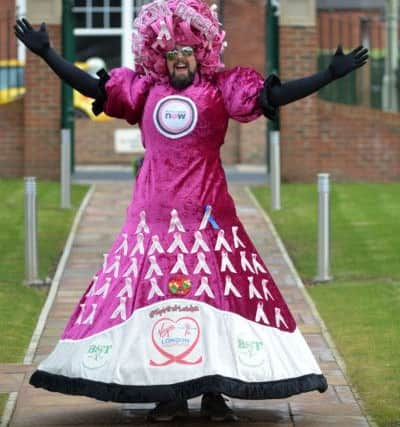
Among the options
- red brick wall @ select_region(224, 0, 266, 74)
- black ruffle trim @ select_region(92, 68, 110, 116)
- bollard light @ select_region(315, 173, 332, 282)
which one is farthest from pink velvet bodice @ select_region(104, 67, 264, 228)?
red brick wall @ select_region(224, 0, 266, 74)

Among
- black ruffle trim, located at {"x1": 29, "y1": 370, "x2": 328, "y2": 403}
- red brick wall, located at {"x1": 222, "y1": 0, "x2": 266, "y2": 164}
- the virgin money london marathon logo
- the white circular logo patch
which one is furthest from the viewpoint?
red brick wall, located at {"x1": 222, "y1": 0, "x2": 266, "y2": 164}

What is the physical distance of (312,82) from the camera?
7.48 meters

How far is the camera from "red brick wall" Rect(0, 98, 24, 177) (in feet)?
65.7

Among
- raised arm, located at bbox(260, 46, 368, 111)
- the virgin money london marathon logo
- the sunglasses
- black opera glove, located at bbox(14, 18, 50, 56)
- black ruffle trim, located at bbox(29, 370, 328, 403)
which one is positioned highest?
black opera glove, located at bbox(14, 18, 50, 56)

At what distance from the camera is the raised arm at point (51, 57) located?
777 centimetres

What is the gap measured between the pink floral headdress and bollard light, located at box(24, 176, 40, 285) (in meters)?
5.00

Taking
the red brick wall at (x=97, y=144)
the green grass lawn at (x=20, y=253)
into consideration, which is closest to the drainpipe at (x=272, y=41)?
the green grass lawn at (x=20, y=253)

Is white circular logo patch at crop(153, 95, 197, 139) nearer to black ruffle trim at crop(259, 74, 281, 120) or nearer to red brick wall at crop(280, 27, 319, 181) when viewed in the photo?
black ruffle trim at crop(259, 74, 281, 120)

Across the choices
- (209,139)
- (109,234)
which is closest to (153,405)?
(209,139)

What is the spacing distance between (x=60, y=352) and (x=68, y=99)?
1238cm

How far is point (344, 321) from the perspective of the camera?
433 inches

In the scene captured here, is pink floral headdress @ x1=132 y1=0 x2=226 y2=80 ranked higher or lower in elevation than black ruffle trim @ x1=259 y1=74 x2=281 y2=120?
higher

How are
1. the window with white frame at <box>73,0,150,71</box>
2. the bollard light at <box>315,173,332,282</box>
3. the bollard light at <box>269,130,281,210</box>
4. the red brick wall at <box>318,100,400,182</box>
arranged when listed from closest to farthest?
the bollard light at <box>315,173,332,282</box> → the bollard light at <box>269,130,281,210</box> → the red brick wall at <box>318,100,400,182</box> → the window with white frame at <box>73,0,150,71</box>

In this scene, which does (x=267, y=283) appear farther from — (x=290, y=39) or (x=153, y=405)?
(x=290, y=39)
